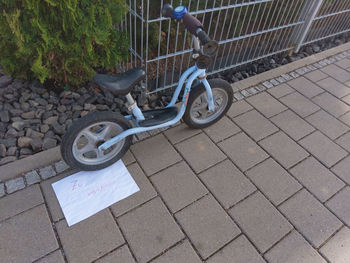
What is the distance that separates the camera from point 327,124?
9.54 ft

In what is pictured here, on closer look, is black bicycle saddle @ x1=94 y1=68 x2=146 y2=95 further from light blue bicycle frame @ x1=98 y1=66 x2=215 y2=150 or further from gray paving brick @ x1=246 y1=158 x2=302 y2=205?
gray paving brick @ x1=246 y1=158 x2=302 y2=205

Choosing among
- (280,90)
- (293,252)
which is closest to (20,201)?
(293,252)

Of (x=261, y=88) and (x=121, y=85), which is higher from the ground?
(x=121, y=85)

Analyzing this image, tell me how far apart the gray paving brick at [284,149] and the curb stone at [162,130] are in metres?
0.68

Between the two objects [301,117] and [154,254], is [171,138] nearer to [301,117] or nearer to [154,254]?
[154,254]

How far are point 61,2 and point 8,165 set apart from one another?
1.39m

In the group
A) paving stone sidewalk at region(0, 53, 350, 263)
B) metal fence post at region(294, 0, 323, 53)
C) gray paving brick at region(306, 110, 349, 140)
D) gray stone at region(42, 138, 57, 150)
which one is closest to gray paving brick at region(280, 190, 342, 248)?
paving stone sidewalk at region(0, 53, 350, 263)

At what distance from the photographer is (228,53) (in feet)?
10.8

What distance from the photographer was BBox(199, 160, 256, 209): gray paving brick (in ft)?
7.04

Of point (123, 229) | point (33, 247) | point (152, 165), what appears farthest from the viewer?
point (152, 165)

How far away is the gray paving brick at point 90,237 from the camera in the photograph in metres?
1.75

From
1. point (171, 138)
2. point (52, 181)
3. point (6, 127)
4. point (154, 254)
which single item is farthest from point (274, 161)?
point (6, 127)

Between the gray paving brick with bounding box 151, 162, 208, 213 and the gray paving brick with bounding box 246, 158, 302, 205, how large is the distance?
510mm

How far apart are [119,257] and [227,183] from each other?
3.46 ft
